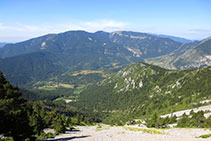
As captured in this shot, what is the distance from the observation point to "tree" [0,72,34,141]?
39500 mm

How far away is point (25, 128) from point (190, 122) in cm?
9043

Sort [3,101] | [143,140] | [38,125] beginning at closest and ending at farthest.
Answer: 1. [3,101]
2. [143,140]
3. [38,125]

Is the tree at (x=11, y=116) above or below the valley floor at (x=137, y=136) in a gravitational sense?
above

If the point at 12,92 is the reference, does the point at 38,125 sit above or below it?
below

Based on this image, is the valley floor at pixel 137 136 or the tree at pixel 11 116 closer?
the tree at pixel 11 116

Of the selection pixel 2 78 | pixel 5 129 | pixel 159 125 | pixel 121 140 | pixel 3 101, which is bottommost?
pixel 159 125

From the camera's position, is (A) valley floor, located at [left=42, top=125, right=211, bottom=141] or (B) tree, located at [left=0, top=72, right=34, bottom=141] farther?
(A) valley floor, located at [left=42, top=125, right=211, bottom=141]

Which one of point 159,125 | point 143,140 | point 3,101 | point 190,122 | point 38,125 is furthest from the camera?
point 159,125

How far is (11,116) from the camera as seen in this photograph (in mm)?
39969

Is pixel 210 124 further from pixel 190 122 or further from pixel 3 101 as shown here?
pixel 3 101

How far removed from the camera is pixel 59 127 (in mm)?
86562

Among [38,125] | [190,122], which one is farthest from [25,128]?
[190,122]

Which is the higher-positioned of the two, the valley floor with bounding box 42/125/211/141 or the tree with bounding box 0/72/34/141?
the tree with bounding box 0/72/34/141

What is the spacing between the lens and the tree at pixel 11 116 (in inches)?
1555
